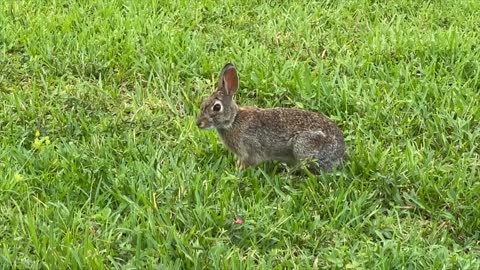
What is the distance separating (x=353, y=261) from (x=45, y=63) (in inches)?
123

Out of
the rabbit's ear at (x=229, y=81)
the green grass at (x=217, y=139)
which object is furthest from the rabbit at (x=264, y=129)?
the green grass at (x=217, y=139)

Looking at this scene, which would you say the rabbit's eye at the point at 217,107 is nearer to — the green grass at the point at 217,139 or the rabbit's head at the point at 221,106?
the rabbit's head at the point at 221,106

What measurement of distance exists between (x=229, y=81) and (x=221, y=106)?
16cm

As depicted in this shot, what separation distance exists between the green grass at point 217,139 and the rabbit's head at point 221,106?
20 centimetres

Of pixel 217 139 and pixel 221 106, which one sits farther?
pixel 217 139

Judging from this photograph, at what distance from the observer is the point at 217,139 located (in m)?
5.22

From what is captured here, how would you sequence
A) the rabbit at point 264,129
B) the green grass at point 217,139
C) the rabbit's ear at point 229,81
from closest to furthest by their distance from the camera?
1. the green grass at point 217,139
2. the rabbit at point 264,129
3. the rabbit's ear at point 229,81

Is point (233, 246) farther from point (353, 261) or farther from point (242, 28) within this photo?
point (242, 28)

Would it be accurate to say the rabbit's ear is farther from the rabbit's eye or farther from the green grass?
the green grass

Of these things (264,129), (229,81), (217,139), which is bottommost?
(217,139)

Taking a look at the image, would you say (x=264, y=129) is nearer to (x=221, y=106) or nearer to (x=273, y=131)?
(x=273, y=131)

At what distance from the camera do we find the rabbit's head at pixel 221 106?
16.3ft

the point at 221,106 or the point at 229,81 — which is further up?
the point at 229,81

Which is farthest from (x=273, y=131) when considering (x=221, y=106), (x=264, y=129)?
(x=221, y=106)
